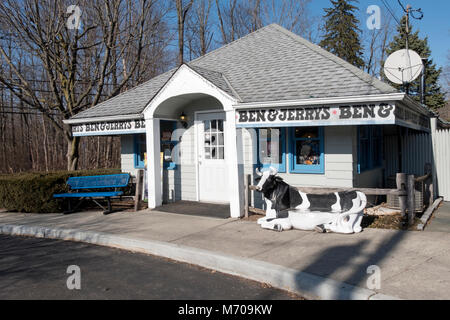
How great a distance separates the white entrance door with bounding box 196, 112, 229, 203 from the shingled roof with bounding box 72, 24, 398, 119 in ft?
4.16

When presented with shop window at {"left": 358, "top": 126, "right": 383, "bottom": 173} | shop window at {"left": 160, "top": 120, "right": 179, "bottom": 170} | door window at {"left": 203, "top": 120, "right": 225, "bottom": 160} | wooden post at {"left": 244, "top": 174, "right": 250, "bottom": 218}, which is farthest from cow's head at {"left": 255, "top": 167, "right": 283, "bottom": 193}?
shop window at {"left": 160, "top": 120, "right": 179, "bottom": 170}

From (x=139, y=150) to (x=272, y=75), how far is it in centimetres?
496

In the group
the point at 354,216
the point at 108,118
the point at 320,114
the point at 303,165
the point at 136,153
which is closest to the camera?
the point at 354,216

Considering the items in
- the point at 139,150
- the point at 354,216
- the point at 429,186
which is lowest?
the point at 354,216

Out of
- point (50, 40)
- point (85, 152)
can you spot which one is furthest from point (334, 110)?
point (85, 152)

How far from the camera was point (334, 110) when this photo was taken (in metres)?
7.52

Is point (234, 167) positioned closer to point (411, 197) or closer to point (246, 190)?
point (246, 190)

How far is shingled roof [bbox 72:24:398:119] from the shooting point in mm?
8055

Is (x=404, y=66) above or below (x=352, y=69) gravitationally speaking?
above

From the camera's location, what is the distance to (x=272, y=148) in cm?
952

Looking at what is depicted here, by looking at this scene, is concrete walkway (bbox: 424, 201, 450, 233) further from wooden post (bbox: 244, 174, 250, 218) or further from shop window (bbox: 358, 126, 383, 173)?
wooden post (bbox: 244, 174, 250, 218)

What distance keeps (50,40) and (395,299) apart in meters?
14.2

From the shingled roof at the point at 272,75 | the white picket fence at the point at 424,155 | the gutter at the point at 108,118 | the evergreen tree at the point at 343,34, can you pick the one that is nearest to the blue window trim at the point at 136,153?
the shingled roof at the point at 272,75

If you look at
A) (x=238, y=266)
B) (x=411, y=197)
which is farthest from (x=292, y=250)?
(x=411, y=197)
